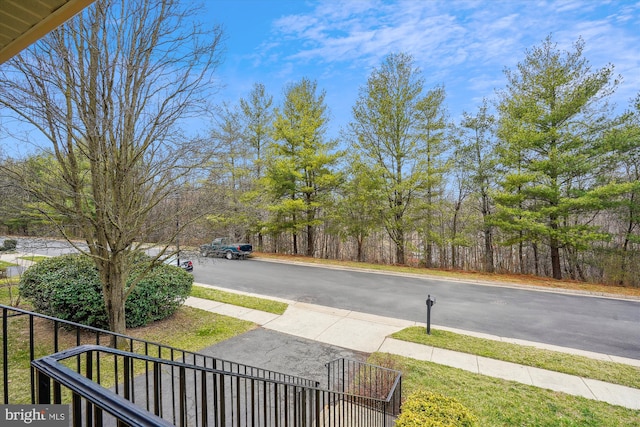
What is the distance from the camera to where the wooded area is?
11922 millimetres

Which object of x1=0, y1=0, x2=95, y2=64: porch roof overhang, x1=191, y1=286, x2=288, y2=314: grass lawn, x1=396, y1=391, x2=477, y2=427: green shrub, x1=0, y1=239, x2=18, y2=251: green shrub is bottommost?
x1=191, y1=286, x2=288, y2=314: grass lawn

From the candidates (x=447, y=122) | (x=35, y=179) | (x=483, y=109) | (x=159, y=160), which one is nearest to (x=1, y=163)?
(x=35, y=179)

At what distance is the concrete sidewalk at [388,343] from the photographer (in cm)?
458

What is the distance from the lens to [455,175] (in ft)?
52.2

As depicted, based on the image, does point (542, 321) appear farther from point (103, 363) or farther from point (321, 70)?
point (321, 70)

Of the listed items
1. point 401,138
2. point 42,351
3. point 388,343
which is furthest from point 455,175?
point 42,351

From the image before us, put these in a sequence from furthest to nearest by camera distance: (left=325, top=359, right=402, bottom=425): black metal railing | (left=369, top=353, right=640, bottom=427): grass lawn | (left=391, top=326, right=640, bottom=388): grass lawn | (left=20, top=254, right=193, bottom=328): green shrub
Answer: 1. (left=20, top=254, right=193, bottom=328): green shrub
2. (left=391, top=326, right=640, bottom=388): grass lawn
3. (left=325, top=359, right=402, bottom=425): black metal railing
4. (left=369, top=353, right=640, bottom=427): grass lawn

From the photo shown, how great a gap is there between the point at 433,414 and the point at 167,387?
3.58m

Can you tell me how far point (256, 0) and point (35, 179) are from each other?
532 centimetres

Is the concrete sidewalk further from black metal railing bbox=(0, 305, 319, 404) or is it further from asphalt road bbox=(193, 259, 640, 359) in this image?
black metal railing bbox=(0, 305, 319, 404)

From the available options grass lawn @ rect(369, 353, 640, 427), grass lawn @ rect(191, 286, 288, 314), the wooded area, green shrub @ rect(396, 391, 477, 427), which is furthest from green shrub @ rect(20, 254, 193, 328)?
green shrub @ rect(396, 391, 477, 427)

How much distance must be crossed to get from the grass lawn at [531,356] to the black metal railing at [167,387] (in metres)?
1.91

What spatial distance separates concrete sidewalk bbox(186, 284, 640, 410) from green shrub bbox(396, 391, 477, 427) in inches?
88.6

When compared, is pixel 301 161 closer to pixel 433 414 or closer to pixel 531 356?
pixel 531 356
